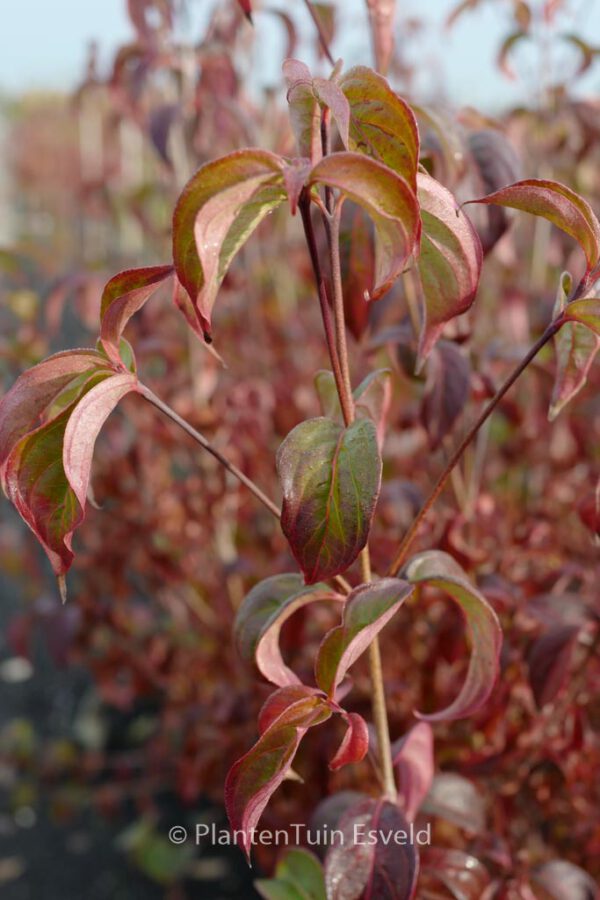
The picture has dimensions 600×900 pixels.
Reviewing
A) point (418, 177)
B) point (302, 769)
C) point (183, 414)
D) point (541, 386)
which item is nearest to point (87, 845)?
point (302, 769)

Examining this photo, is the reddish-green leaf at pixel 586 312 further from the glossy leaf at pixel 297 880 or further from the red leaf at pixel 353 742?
the glossy leaf at pixel 297 880

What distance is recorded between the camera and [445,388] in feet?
3.47

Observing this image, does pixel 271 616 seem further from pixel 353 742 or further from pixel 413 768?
pixel 413 768

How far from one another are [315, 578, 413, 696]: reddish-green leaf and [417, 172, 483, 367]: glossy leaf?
0.19 meters

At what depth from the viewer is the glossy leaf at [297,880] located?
3.18 ft

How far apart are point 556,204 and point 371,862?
619 millimetres

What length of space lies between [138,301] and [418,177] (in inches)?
9.3

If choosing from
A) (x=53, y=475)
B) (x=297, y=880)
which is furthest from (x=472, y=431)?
(x=297, y=880)

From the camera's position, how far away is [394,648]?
5.80 ft

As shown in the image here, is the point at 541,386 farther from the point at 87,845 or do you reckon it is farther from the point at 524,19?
the point at 87,845

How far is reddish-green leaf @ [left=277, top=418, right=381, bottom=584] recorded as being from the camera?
659 millimetres

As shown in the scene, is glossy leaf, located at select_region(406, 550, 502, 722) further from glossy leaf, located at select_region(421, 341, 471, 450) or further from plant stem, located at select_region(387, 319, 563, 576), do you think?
glossy leaf, located at select_region(421, 341, 471, 450)

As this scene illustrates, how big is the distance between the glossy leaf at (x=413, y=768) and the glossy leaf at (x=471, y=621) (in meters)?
0.15

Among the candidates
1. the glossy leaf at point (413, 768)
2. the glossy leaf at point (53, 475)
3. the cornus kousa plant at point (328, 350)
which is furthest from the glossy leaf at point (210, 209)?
the glossy leaf at point (413, 768)
